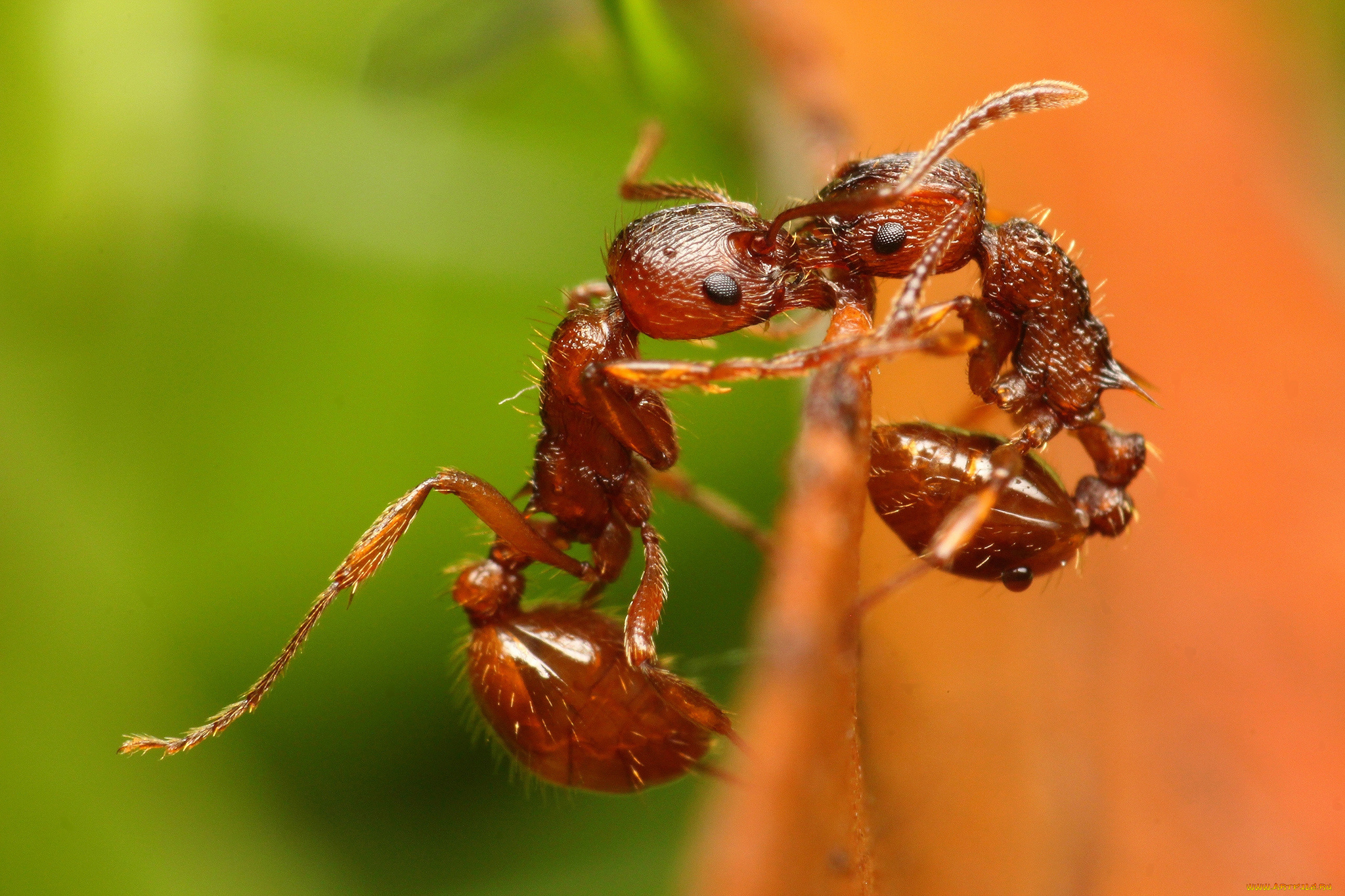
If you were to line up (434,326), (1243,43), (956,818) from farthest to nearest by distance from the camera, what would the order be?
(1243,43)
(434,326)
(956,818)

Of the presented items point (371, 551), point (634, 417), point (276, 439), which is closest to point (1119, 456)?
point (634, 417)

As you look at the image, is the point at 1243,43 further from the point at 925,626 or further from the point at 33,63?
the point at 33,63

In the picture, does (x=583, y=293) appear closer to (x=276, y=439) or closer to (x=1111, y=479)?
(x=276, y=439)

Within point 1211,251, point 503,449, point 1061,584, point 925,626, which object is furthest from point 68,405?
point 1211,251

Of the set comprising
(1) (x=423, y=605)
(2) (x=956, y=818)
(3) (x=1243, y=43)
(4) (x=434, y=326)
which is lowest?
(2) (x=956, y=818)

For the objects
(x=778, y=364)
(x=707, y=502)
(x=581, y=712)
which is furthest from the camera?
(x=707, y=502)

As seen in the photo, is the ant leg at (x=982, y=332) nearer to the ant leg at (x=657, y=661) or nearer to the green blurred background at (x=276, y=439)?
the green blurred background at (x=276, y=439)

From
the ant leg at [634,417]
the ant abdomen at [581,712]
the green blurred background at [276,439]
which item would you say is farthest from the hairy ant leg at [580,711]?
the ant leg at [634,417]
